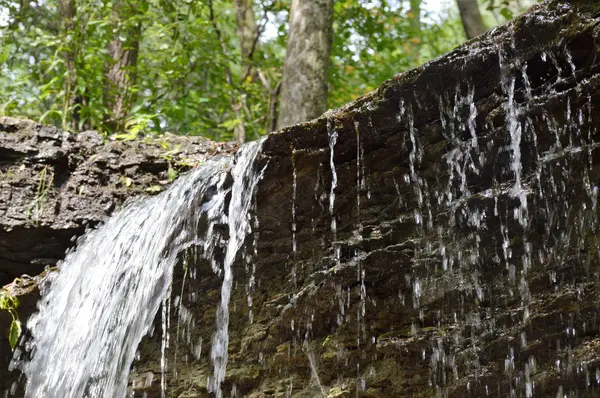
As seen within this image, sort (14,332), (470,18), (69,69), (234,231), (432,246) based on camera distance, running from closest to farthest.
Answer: (432,246) < (234,231) < (14,332) < (470,18) < (69,69)

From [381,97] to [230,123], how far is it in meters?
4.43

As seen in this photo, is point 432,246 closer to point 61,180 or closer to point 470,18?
point 61,180

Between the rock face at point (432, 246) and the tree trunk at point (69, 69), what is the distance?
12.5 ft

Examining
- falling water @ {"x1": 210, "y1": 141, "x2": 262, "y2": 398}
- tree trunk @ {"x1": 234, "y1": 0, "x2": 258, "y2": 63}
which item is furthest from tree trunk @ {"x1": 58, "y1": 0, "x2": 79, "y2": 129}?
falling water @ {"x1": 210, "y1": 141, "x2": 262, "y2": 398}

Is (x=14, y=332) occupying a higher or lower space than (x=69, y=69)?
lower

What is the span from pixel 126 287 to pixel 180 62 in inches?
183

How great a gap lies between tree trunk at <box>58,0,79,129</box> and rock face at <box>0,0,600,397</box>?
3824 mm

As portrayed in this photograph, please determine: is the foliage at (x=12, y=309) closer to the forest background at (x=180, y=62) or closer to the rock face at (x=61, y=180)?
the rock face at (x=61, y=180)

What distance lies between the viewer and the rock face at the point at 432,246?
3061mm

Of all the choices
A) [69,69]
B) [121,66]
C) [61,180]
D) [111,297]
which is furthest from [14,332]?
[121,66]

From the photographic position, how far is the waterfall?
3.96 meters

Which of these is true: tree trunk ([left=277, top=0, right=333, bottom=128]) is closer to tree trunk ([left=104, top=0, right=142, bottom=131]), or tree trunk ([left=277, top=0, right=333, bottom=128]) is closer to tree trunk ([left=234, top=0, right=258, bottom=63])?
tree trunk ([left=104, top=0, right=142, bottom=131])

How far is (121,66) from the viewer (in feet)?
26.4

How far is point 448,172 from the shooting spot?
3471mm
